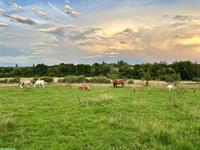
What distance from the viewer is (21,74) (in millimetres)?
84375

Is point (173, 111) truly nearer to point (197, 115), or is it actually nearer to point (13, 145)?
point (197, 115)

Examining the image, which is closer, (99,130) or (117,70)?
(99,130)

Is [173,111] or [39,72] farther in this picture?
[39,72]

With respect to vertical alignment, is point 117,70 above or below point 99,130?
above

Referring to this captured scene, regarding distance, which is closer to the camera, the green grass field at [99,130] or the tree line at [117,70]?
the green grass field at [99,130]

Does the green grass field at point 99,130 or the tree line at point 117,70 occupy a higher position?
the tree line at point 117,70

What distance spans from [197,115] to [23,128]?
878cm

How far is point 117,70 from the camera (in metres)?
74.8

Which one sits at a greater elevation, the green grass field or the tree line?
the tree line

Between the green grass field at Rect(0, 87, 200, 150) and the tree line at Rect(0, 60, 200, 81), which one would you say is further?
the tree line at Rect(0, 60, 200, 81)

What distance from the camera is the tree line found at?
74312 mm

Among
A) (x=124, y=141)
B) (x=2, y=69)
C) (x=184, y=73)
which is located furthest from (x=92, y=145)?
(x=2, y=69)

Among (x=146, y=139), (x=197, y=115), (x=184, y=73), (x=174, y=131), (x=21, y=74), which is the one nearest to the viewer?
(x=146, y=139)

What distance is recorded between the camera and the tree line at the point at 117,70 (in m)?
74.3
